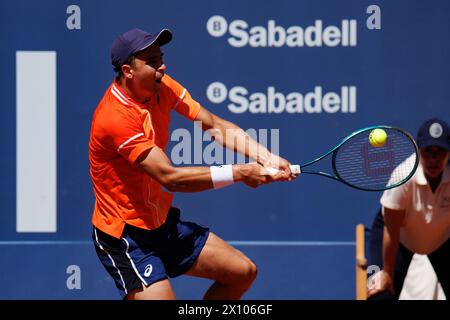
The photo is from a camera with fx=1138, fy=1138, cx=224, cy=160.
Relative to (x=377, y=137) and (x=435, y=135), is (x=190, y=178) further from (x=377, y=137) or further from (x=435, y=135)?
(x=435, y=135)

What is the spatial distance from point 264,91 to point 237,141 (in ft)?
3.26

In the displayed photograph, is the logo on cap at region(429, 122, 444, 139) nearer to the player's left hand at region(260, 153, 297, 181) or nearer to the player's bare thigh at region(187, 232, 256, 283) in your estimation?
the player's left hand at region(260, 153, 297, 181)

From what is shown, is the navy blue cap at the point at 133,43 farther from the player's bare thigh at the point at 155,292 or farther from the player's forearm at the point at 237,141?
the player's bare thigh at the point at 155,292

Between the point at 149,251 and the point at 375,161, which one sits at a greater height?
the point at 375,161

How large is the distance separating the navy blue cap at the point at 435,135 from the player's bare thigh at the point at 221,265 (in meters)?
1.11

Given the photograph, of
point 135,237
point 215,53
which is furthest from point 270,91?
point 135,237

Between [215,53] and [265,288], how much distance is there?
1.32 meters

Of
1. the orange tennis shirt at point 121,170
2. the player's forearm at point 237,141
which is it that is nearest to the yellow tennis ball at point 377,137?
the player's forearm at point 237,141

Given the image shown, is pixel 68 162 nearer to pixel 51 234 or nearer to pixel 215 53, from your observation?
pixel 51 234

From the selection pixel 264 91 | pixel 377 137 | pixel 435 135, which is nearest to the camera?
pixel 377 137

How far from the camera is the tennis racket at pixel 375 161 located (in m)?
5.29

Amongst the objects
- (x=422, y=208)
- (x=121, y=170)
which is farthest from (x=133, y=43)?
(x=422, y=208)

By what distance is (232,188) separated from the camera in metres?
6.23

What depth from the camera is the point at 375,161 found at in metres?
5.47
